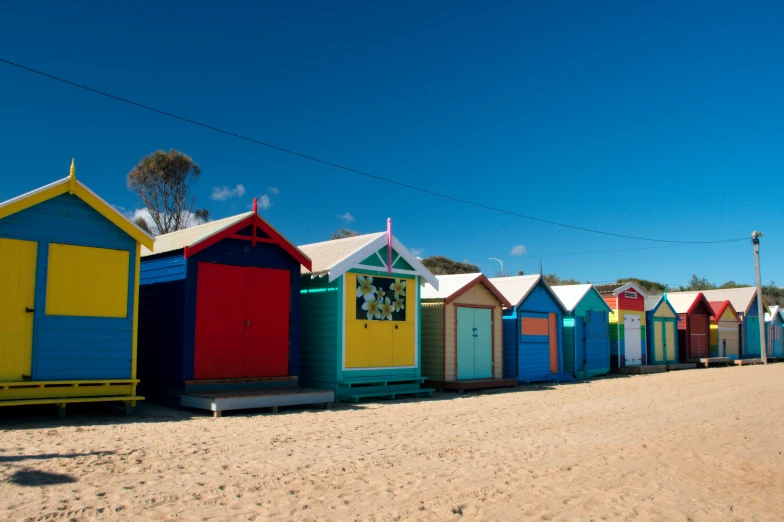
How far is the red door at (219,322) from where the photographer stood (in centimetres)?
1159

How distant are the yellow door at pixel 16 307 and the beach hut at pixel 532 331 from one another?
12.1 m

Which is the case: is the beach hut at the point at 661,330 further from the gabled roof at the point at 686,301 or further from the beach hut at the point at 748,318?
the beach hut at the point at 748,318

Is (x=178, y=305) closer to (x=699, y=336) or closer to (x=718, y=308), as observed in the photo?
(x=699, y=336)

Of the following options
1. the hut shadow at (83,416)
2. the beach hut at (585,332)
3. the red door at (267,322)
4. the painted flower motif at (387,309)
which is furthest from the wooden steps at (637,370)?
the hut shadow at (83,416)

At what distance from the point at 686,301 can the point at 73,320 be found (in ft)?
88.8

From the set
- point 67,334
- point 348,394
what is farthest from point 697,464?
point 67,334

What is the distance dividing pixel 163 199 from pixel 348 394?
2300 centimetres

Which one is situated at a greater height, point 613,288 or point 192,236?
point 192,236

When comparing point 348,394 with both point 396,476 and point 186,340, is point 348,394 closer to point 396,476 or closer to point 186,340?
point 186,340

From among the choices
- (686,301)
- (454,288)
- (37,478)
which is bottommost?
(37,478)

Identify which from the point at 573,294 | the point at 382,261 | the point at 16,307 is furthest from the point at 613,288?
the point at 16,307

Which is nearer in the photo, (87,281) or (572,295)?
(87,281)

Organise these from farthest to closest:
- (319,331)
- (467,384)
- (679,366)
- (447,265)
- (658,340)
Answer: (447,265), (679,366), (658,340), (467,384), (319,331)

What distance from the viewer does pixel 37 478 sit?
6082 mm
